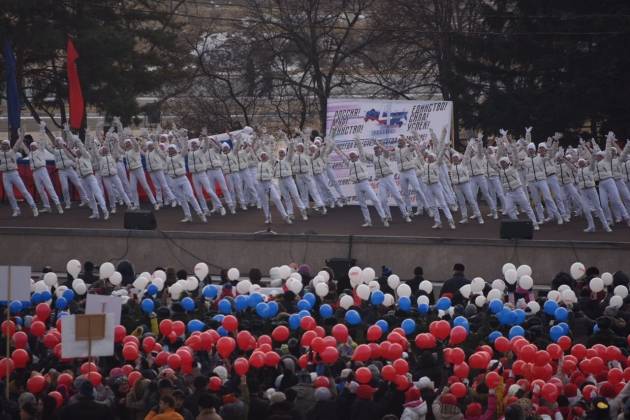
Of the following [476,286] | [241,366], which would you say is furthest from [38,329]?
[476,286]

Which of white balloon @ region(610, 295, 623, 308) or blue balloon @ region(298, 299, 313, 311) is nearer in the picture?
white balloon @ region(610, 295, 623, 308)

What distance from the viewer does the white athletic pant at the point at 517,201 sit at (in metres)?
25.5

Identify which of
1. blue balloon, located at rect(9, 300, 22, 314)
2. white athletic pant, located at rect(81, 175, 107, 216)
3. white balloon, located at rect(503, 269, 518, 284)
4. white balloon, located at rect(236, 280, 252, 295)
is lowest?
blue balloon, located at rect(9, 300, 22, 314)

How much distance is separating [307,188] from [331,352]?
565 inches

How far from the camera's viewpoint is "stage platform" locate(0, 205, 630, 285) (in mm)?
22641

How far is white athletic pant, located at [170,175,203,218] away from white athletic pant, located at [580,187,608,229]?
7.92m

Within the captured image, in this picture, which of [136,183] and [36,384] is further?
[136,183]

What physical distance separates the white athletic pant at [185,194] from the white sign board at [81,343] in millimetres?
13134

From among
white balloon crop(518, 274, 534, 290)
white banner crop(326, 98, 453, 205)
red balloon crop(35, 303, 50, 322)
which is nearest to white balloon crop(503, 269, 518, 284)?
white balloon crop(518, 274, 534, 290)

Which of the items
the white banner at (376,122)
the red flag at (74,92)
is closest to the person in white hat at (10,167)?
the red flag at (74,92)

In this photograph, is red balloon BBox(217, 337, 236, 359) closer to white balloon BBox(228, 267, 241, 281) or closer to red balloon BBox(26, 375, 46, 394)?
red balloon BBox(26, 375, 46, 394)

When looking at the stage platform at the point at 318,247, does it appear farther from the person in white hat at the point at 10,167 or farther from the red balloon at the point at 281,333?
the red balloon at the point at 281,333

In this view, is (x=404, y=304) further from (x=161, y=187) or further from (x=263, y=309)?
(x=161, y=187)

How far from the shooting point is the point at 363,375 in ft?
41.7
